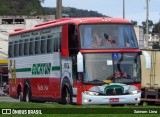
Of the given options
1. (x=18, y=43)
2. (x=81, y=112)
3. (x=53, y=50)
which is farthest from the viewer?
(x=18, y=43)

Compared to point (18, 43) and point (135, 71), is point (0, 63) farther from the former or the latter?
point (135, 71)

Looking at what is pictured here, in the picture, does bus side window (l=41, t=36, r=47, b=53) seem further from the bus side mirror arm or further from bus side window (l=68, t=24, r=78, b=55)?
the bus side mirror arm

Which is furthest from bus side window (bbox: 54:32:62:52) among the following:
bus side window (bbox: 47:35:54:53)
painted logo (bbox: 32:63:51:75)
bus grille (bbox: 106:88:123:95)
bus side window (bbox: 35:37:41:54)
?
bus grille (bbox: 106:88:123:95)

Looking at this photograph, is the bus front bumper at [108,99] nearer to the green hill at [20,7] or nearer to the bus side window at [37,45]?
the bus side window at [37,45]

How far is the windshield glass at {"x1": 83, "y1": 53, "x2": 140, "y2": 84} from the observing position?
24.6 meters

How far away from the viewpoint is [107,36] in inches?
992

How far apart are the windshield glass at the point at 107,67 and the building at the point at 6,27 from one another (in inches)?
2037

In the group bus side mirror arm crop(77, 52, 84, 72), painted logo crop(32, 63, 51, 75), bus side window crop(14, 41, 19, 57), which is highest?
bus side window crop(14, 41, 19, 57)

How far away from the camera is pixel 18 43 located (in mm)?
32125

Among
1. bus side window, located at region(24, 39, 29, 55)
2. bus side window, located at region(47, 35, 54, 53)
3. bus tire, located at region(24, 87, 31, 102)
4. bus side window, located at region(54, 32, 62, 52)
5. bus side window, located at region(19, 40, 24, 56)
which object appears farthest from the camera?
→ bus side window, located at region(19, 40, 24, 56)

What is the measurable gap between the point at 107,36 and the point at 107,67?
1.34 m

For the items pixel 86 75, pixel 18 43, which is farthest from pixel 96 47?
pixel 18 43

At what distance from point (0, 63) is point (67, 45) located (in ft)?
168

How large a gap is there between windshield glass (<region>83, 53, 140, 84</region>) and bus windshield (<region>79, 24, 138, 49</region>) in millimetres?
416
